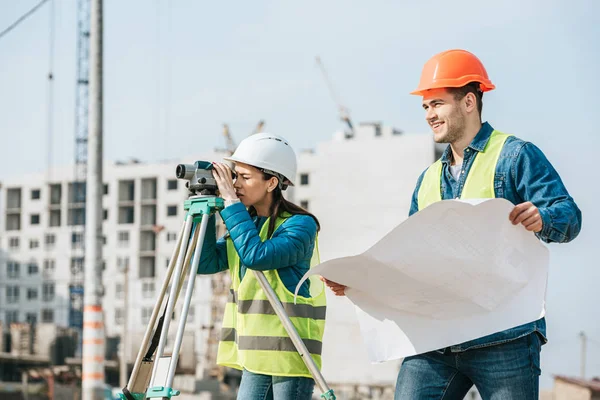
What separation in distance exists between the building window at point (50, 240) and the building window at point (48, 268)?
1.58 metres

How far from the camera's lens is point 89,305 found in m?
16.0

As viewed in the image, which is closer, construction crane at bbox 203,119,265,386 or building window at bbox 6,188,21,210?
construction crane at bbox 203,119,265,386

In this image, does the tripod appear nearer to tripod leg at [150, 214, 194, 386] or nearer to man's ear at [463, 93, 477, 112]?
tripod leg at [150, 214, 194, 386]

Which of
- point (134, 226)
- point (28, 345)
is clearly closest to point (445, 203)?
point (28, 345)

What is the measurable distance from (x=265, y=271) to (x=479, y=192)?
1.02 m

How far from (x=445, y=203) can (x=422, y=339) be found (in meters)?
0.59

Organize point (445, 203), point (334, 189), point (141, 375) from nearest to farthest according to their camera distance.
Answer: point (445, 203) < point (141, 375) < point (334, 189)

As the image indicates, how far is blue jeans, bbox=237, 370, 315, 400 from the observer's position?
4.19 m

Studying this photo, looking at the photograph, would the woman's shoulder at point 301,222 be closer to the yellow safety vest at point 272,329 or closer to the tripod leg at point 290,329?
the yellow safety vest at point 272,329

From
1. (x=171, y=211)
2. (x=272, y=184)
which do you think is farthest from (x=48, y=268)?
(x=272, y=184)

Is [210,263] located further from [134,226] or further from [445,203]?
[134,226]

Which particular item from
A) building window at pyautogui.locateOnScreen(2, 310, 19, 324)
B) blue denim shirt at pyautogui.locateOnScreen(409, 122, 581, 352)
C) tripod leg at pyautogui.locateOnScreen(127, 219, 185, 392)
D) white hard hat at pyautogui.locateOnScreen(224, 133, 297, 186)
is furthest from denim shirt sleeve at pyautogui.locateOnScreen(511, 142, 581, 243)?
building window at pyautogui.locateOnScreen(2, 310, 19, 324)

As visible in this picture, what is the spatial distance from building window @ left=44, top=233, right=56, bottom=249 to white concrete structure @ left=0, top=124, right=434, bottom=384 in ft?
0.31

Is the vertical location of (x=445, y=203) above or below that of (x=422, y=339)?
above
